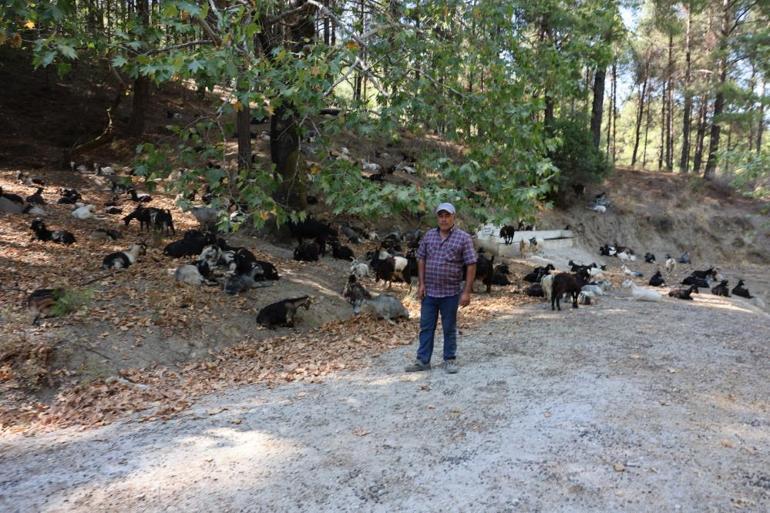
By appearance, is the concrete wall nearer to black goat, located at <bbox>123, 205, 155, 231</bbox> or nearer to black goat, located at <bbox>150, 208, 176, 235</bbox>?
black goat, located at <bbox>150, 208, 176, 235</bbox>

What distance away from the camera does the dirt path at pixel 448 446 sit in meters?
3.79

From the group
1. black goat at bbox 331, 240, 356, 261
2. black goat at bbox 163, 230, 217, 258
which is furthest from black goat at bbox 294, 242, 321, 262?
black goat at bbox 163, 230, 217, 258

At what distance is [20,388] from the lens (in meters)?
6.34

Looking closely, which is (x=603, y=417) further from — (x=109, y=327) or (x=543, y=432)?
(x=109, y=327)

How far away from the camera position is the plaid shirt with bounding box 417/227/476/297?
6469 millimetres

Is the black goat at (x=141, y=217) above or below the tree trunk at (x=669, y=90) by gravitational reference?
below

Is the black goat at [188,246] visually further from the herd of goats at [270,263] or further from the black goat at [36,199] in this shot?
the black goat at [36,199]

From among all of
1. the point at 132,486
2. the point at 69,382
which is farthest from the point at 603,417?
the point at 69,382

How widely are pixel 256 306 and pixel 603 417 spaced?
22.2 ft

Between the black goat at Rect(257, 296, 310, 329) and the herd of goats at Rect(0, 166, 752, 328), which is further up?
the herd of goats at Rect(0, 166, 752, 328)

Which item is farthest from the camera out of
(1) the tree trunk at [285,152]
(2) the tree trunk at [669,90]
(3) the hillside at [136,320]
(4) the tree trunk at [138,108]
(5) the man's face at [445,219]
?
(2) the tree trunk at [669,90]

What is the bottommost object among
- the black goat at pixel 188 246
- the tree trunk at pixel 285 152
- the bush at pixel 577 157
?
the black goat at pixel 188 246

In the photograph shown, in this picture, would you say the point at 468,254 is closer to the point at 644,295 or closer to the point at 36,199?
the point at 644,295

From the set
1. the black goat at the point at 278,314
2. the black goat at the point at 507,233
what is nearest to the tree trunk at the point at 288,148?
the black goat at the point at 278,314
